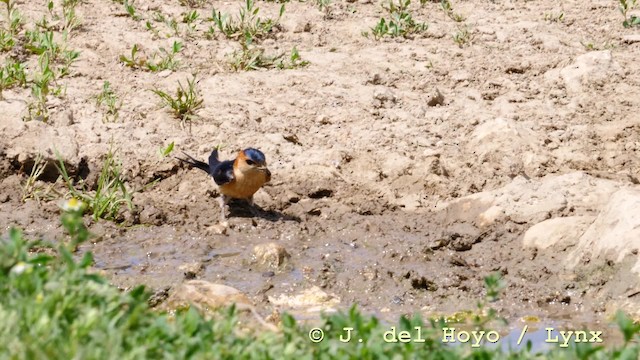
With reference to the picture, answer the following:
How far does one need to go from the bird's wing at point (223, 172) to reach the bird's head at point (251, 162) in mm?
85

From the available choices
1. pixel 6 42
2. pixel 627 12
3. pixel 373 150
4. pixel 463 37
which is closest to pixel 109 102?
pixel 6 42

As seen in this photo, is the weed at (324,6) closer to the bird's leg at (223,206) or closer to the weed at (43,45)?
the weed at (43,45)

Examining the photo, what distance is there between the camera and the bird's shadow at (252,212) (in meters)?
8.48

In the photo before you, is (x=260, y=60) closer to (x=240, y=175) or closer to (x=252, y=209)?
(x=252, y=209)

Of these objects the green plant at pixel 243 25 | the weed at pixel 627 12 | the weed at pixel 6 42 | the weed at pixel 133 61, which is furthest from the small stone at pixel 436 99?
the weed at pixel 6 42

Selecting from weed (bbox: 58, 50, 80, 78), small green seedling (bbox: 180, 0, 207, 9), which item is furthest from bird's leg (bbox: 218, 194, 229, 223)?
small green seedling (bbox: 180, 0, 207, 9)

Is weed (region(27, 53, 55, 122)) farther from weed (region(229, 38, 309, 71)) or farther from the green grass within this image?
the green grass

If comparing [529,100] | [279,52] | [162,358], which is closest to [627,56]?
[529,100]

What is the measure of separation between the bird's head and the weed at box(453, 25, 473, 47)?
315 centimetres

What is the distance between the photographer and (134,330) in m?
4.35

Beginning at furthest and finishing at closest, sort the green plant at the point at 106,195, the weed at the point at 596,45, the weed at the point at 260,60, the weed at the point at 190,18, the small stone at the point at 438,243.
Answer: the weed at the point at 190,18
the weed at the point at 596,45
the weed at the point at 260,60
the green plant at the point at 106,195
the small stone at the point at 438,243

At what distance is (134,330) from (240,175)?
381 centimetres

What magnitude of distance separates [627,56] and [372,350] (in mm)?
6698

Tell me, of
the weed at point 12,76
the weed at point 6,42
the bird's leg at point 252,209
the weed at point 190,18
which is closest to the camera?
the bird's leg at point 252,209
